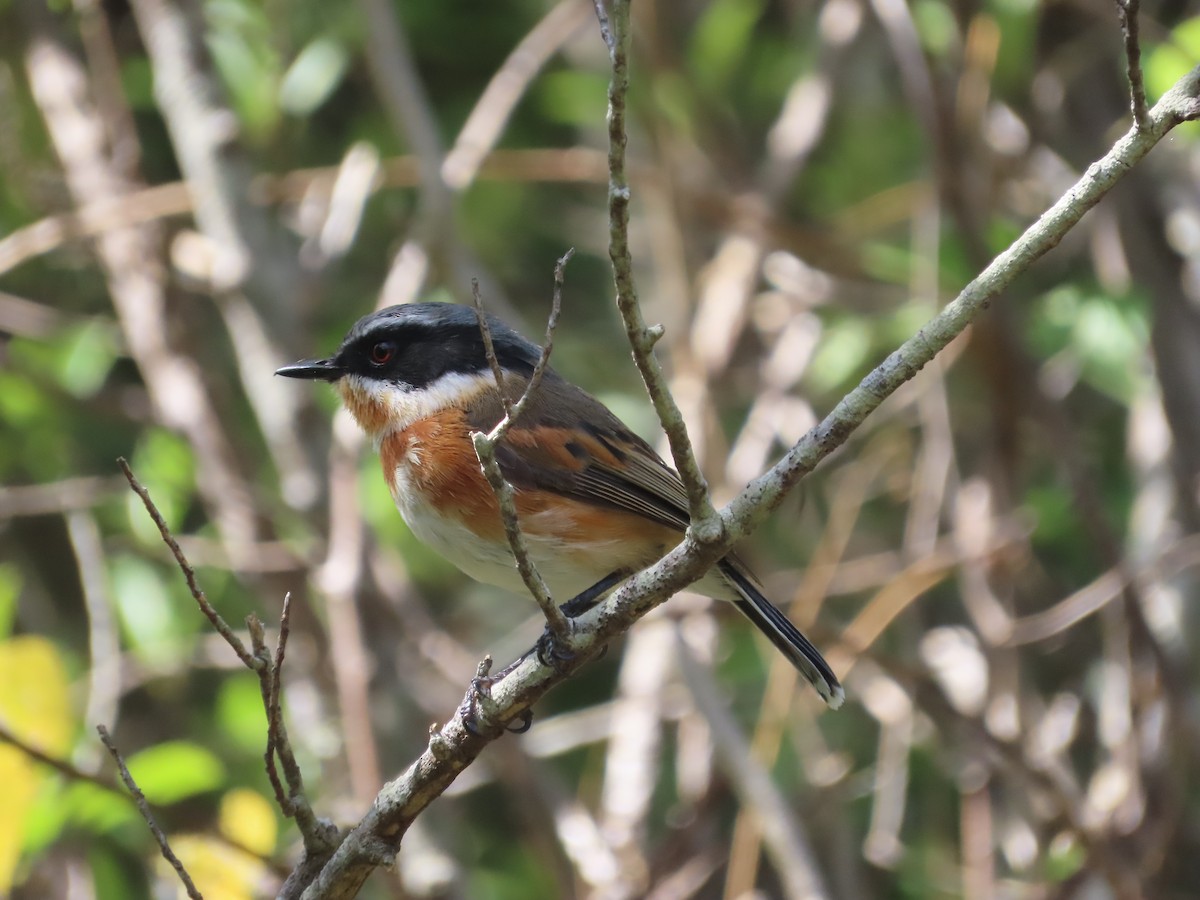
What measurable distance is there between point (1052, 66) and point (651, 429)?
7.64 ft

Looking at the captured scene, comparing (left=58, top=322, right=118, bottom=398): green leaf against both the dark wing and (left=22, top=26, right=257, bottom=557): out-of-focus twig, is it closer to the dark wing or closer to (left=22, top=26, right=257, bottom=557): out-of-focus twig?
(left=22, top=26, right=257, bottom=557): out-of-focus twig

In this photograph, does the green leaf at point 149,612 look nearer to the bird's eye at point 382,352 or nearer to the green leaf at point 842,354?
the bird's eye at point 382,352

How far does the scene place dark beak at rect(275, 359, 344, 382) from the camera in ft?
13.7

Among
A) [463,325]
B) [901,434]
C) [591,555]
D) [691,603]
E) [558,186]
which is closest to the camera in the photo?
[591,555]

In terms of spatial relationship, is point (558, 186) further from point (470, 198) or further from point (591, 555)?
point (591, 555)

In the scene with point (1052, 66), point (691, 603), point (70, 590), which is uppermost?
point (70, 590)

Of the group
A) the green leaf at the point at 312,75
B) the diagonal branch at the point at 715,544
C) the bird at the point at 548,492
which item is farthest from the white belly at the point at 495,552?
the green leaf at the point at 312,75

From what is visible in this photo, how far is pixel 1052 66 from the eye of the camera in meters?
5.86

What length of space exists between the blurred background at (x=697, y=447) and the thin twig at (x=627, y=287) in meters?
2.32

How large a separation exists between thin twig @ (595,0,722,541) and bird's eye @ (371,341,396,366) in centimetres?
195

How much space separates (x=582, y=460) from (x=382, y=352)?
0.83 m

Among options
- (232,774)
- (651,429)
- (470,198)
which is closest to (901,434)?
(651,429)

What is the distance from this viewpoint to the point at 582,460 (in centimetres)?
384

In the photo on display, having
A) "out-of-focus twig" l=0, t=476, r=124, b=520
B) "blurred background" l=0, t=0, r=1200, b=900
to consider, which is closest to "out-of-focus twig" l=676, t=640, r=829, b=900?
"blurred background" l=0, t=0, r=1200, b=900
